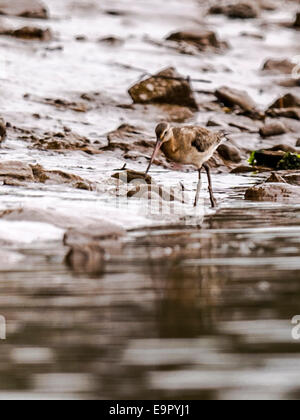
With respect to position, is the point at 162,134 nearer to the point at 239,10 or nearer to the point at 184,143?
the point at 184,143

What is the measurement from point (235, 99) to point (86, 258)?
11.5m

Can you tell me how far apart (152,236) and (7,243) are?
3.90 ft

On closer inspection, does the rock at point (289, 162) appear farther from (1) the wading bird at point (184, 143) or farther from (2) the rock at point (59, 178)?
(2) the rock at point (59, 178)

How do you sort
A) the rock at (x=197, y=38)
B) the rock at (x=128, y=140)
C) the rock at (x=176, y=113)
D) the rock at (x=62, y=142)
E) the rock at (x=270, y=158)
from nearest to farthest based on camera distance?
the rock at (x=62, y=142) < the rock at (x=270, y=158) < the rock at (x=128, y=140) < the rock at (x=176, y=113) < the rock at (x=197, y=38)

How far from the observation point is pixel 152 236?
22.9ft

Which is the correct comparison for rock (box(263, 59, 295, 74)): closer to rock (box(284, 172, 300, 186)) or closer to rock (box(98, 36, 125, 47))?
rock (box(98, 36, 125, 47))

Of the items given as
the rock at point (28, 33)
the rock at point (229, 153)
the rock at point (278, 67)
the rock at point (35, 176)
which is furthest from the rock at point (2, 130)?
the rock at point (278, 67)

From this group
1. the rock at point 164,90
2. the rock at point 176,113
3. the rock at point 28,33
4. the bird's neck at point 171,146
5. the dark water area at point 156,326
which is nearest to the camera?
the dark water area at point 156,326

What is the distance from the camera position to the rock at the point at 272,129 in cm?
1547

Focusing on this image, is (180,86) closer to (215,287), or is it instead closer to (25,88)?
(25,88)

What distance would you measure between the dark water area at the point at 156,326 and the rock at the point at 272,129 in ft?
30.7

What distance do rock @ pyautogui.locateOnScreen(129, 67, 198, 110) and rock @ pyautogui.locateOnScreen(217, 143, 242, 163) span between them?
3116 mm
